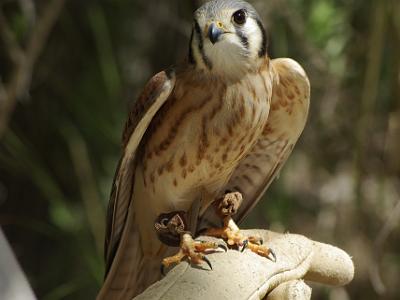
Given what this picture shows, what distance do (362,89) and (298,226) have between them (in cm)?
117

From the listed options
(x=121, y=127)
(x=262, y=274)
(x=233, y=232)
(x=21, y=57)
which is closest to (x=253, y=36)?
(x=233, y=232)

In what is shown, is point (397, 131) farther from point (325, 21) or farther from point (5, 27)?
point (5, 27)

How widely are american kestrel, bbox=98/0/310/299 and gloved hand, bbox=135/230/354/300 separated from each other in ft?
0.41

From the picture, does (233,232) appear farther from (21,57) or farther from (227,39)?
(21,57)

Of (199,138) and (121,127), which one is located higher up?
(199,138)

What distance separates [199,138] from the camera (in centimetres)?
305

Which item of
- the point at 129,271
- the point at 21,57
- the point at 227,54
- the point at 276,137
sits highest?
the point at 227,54

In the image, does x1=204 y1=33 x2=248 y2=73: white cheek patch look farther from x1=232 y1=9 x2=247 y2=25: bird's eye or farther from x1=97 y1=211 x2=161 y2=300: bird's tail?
x1=97 y1=211 x2=161 y2=300: bird's tail

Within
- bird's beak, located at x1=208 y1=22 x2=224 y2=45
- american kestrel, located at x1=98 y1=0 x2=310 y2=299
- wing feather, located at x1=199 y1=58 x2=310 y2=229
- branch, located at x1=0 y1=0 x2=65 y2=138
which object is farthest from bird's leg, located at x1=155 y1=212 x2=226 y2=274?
branch, located at x1=0 y1=0 x2=65 y2=138

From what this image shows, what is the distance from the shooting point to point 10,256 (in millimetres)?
2484

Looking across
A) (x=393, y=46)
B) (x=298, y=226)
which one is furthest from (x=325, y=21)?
(x=298, y=226)

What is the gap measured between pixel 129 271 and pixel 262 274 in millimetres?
842

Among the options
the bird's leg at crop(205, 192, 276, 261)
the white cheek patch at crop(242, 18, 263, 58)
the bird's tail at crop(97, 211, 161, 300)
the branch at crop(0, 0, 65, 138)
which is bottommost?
the bird's tail at crop(97, 211, 161, 300)

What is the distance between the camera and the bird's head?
295 cm
